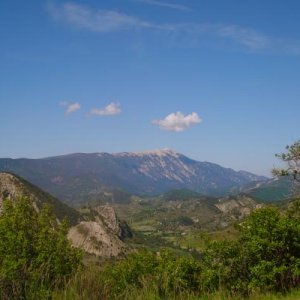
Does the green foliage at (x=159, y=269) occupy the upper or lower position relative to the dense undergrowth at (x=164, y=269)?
lower

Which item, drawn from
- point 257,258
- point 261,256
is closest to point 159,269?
point 257,258

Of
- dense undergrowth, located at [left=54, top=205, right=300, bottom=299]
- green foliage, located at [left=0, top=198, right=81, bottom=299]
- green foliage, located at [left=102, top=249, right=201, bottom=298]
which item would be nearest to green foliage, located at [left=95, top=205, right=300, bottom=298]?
dense undergrowth, located at [left=54, top=205, right=300, bottom=299]

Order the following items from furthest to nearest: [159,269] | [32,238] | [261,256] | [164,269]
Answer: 1. [32,238]
2. [159,269]
3. [164,269]
4. [261,256]

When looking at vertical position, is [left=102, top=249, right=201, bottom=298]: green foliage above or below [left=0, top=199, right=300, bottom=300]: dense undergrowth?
below

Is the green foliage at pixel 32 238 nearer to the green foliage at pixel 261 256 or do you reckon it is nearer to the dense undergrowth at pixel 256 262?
the dense undergrowth at pixel 256 262

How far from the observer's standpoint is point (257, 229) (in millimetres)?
23719

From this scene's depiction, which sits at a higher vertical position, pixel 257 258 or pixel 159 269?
pixel 257 258

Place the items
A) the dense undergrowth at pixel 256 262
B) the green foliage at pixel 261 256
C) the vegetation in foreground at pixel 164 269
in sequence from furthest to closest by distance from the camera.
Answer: the green foliage at pixel 261 256 → the dense undergrowth at pixel 256 262 → the vegetation in foreground at pixel 164 269

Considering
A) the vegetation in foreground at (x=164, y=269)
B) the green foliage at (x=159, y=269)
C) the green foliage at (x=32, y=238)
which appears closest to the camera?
the vegetation in foreground at (x=164, y=269)

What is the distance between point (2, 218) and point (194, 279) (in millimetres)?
16351

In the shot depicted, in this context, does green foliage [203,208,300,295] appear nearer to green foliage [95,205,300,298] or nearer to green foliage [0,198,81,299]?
green foliage [95,205,300,298]

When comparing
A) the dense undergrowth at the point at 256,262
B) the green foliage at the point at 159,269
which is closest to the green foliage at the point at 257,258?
the dense undergrowth at the point at 256,262

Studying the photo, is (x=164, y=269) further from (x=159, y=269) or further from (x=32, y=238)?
(x=32, y=238)

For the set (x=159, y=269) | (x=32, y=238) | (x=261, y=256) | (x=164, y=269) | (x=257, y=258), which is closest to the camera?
(x=261, y=256)
